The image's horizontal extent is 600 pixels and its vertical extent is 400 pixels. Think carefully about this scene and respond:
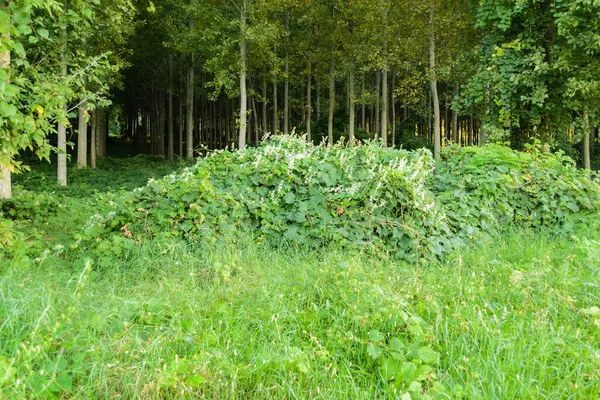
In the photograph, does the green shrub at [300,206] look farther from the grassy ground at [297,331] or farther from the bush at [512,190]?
the bush at [512,190]

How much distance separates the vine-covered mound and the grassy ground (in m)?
0.81

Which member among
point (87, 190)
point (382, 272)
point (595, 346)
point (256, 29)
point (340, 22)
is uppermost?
point (340, 22)

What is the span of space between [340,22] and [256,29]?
18.7 feet

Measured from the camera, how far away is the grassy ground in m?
2.48

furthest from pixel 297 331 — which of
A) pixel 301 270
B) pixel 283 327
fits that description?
pixel 301 270

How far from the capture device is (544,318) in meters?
3.34

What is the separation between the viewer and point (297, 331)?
124 inches

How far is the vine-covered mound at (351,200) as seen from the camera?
5.28 metres

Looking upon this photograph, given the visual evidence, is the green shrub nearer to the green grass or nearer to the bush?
the green grass

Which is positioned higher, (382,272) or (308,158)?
(308,158)

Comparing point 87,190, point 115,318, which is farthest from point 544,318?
point 87,190

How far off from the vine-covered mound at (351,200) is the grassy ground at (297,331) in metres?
0.81

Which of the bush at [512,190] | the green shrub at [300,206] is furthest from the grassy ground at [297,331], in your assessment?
the bush at [512,190]

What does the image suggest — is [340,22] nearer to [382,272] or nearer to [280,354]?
[382,272]
